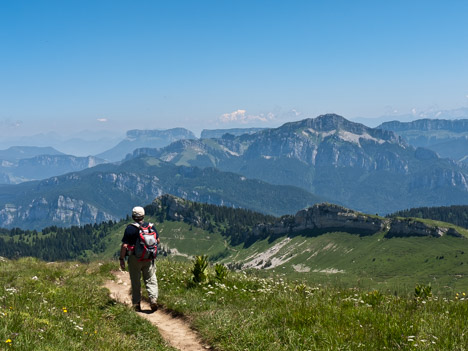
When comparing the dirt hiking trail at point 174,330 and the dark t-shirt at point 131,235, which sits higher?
the dark t-shirt at point 131,235

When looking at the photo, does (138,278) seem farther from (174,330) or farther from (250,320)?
(250,320)

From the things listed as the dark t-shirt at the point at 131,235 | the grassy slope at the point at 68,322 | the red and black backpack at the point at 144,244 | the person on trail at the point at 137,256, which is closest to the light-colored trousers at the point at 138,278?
the person on trail at the point at 137,256

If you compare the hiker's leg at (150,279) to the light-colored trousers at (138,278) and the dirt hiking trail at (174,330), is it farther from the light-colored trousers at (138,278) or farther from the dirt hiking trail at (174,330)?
the dirt hiking trail at (174,330)

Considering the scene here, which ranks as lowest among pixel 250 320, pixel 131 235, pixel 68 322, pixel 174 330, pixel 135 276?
pixel 174 330

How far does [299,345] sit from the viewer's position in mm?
9031

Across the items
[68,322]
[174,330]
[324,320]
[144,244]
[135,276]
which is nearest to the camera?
[68,322]

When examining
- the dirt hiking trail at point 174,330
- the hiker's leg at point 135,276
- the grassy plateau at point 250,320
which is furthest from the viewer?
the hiker's leg at point 135,276

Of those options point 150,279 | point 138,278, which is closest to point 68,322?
point 138,278

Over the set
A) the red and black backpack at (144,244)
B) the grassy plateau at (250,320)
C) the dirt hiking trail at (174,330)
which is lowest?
the dirt hiking trail at (174,330)

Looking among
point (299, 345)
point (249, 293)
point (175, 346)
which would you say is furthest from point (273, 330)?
point (249, 293)

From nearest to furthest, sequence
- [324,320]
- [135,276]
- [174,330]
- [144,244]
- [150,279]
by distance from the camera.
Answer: [324,320] < [174,330] < [144,244] < [135,276] < [150,279]

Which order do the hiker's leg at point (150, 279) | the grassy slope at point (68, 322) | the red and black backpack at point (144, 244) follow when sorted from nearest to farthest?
the grassy slope at point (68, 322), the red and black backpack at point (144, 244), the hiker's leg at point (150, 279)

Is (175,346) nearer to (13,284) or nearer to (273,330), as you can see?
(273,330)

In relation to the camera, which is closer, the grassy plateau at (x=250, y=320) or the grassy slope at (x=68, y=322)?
the grassy slope at (x=68, y=322)
